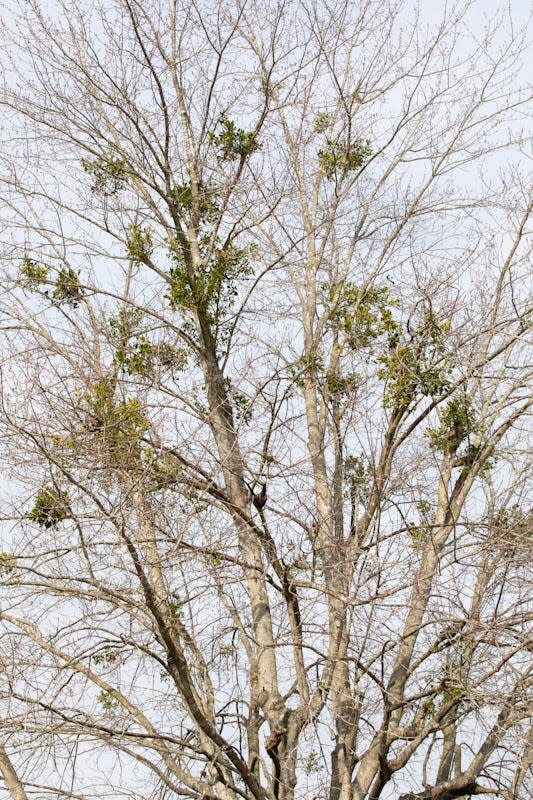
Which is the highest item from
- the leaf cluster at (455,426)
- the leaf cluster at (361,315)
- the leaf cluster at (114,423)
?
the leaf cluster at (361,315)

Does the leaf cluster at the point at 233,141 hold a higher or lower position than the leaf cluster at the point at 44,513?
higher

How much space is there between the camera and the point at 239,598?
348 inches

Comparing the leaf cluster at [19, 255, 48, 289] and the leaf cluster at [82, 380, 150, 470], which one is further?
the leaf cluster at [19, 255, 48, 289]

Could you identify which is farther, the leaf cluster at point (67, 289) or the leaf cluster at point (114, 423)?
the leaf cluster at point (67, 289)

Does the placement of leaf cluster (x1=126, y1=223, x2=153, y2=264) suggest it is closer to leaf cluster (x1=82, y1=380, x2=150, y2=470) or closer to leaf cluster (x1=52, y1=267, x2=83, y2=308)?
leaf cluster (x1=52, y1=267, x2=83, y2=308)

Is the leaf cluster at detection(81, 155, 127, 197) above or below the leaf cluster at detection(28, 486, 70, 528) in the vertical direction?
above

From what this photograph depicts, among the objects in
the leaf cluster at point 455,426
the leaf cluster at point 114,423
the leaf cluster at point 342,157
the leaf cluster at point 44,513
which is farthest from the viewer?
the leaf cluster at point 342,157

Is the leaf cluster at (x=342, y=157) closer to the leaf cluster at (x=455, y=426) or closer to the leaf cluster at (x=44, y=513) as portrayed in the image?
the leaf cluster at (x=455, y=426)

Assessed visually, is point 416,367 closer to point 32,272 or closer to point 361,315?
point 361,315

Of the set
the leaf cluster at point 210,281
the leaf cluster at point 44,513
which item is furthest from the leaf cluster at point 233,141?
the leaf cluster at point 44,513

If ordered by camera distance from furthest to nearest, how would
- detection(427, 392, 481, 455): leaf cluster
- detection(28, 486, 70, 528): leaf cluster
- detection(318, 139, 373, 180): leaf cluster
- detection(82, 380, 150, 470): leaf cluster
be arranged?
detection(318, 139, 373, 180): leaf cluster → detection(427, 392, 481, 455): leaf cluster → detection(28, 486, 70, 528): leaf cluster → detection(82, 380, 150, 470): leaf cluster

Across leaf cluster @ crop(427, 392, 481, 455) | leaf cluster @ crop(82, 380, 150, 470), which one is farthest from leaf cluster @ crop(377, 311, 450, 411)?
leaf cluster @ crop(82, 380, 150, 470)

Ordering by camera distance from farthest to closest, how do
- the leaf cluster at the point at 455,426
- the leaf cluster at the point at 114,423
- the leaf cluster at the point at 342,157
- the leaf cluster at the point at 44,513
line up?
1. the leaf cluster at the point at 342,157
2. the leaf cluster at the point at 455,426
3. the leaf cluster at the point at 44,513
4. the leaf cluster at the point at 114,423

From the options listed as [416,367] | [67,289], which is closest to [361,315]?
[416,367]
